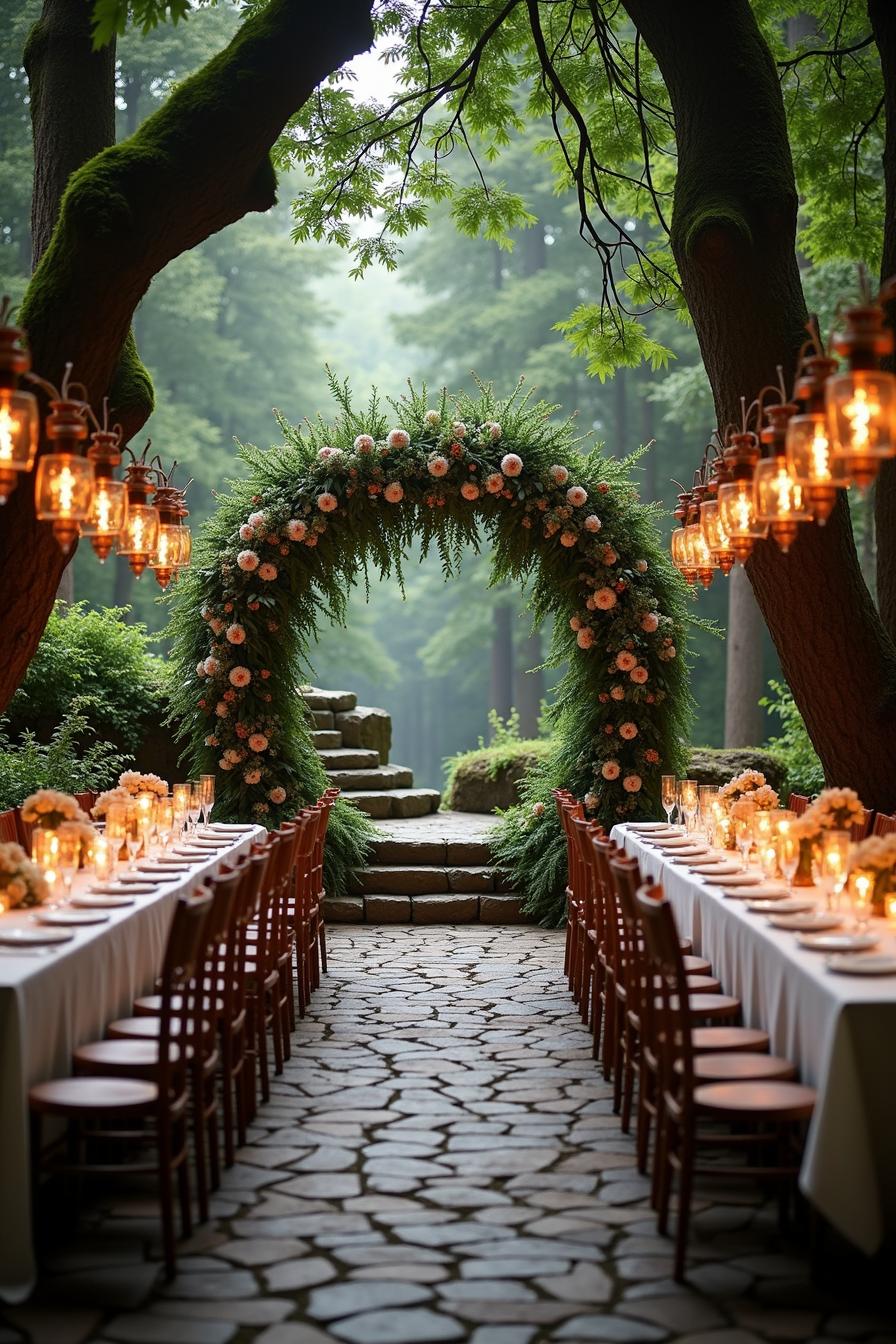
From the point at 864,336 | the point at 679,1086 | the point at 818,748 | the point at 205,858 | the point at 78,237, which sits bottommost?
the point at 679,1086

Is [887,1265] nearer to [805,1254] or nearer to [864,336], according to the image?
[805,1254]

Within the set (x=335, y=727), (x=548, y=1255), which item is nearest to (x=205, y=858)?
(x=548, y=1255)

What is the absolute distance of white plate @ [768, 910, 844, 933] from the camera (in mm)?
5027

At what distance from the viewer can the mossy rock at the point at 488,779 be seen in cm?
1490

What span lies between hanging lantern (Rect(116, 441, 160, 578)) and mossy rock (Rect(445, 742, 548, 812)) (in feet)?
26.1

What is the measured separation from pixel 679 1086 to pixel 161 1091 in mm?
1609

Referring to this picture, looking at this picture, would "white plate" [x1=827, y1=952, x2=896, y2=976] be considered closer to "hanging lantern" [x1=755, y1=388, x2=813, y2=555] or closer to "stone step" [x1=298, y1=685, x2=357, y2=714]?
"hanging lantern" [x1=755, y1=388, x2=813, y2=555]

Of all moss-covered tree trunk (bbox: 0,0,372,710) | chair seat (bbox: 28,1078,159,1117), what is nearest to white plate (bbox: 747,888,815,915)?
chair seat (bbox: 28,1078,159,1117)

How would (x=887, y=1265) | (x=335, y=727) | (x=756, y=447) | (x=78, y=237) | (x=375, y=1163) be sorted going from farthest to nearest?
1. (x=335, y=727)
2. (x=78, y=237)
3. (x=756, y=447)
4. (x=375, y=1163)
5. (x=887, y=1265)

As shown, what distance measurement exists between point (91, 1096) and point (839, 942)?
2.43 m

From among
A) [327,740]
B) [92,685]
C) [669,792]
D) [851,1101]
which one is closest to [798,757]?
[327,740]

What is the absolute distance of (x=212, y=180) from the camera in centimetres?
717

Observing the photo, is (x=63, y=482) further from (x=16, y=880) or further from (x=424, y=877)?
(x=424, y=877)

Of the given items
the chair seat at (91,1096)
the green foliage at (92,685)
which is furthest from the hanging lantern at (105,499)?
the green foliage at (92,685)
